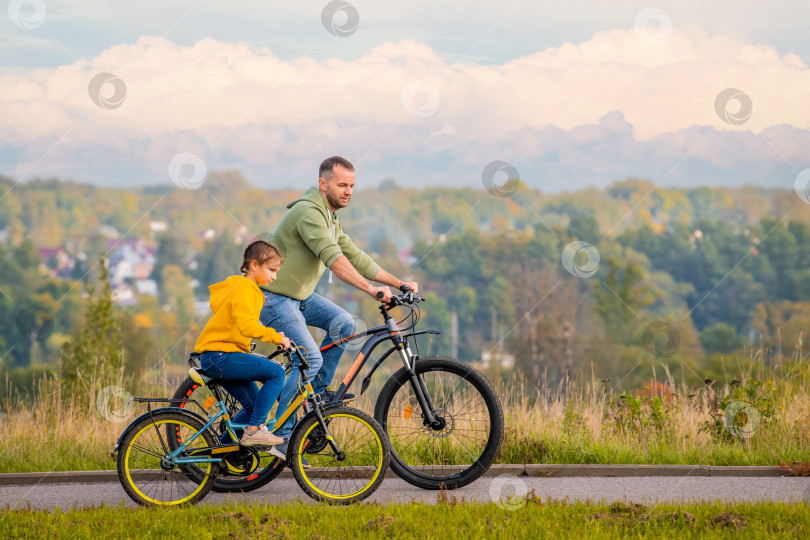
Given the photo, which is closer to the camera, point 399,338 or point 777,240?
point 399,338

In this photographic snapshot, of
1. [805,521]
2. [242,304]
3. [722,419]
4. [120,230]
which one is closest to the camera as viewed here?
[805,521]

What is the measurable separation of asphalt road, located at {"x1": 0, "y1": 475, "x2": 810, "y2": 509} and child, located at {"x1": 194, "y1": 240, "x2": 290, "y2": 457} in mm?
553

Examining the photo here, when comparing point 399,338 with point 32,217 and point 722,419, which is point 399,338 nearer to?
point 722,419

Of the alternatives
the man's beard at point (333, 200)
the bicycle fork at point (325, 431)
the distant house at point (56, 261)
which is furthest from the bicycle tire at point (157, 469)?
the distant house at point (56, 261)

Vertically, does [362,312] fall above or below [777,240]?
below

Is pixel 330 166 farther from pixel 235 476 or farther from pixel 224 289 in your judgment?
pixel 235 476

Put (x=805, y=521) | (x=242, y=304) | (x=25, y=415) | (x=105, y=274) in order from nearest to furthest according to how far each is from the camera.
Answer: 1. (x=805, y=521)
2. (x=242, y=304)
3. (x=25, y=415)
4. (x=105, y=274)

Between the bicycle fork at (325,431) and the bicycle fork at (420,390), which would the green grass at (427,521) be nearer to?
the bicycle fork at (325,431)

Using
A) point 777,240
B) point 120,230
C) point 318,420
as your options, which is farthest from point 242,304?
point 120,230

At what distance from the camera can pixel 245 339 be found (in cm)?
538

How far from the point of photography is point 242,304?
5.24 metres

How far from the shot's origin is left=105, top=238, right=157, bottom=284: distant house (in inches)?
4515

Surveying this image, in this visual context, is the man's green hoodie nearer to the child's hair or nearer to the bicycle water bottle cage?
the child's hair

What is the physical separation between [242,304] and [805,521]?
11.0 ft
